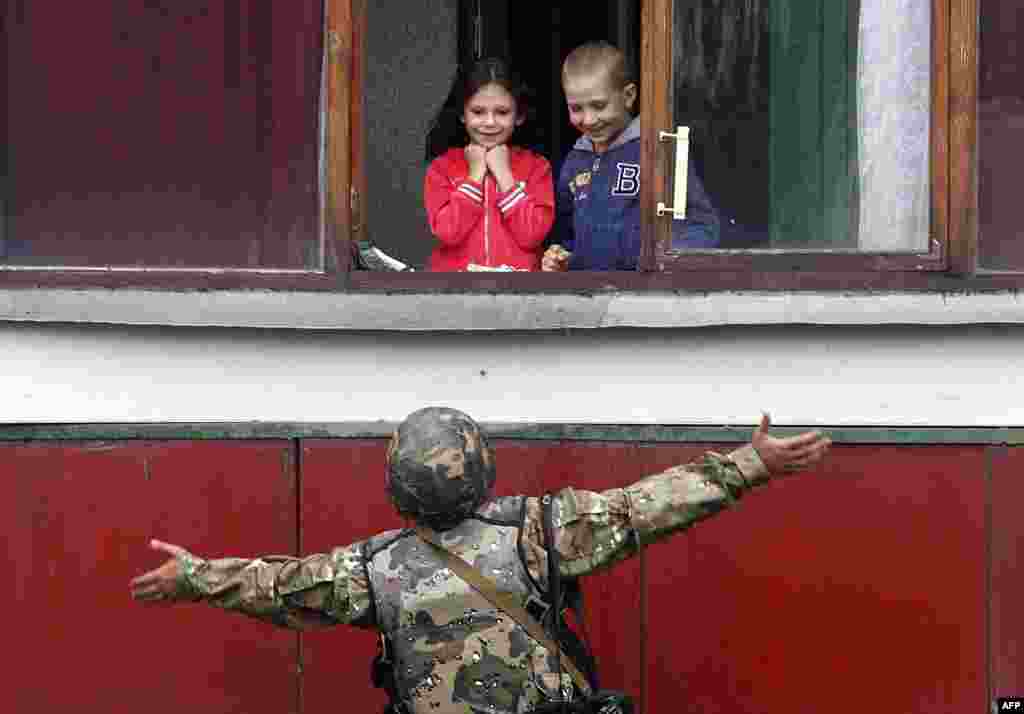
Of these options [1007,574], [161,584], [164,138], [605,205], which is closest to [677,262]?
[605,205]

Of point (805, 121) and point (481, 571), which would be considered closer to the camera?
point (481, 571)

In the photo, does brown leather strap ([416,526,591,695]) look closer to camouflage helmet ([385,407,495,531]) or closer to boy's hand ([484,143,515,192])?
camouflage helmet ([385,407,495,531])

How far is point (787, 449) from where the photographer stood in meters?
5.12

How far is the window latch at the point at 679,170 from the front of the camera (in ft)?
20.7

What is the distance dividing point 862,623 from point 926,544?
27 cm

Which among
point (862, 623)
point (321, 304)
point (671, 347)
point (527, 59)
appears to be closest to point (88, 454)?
A: point (321, 304)

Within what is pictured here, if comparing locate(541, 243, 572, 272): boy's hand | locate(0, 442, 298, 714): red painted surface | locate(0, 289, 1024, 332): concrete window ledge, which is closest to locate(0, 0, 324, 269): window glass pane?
locate(0, 289, 1024, 332): concrete window ledge

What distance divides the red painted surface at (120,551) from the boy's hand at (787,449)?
1.63 metres

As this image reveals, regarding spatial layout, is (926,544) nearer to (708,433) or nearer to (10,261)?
(708,433)

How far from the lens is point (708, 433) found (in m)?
6.26

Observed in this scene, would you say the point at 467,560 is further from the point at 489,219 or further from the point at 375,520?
the point at 489,219

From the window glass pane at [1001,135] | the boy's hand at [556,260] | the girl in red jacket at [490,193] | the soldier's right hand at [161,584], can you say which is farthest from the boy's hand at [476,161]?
the soldier's right hand at [161,584]

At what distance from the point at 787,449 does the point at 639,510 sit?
1.17ft

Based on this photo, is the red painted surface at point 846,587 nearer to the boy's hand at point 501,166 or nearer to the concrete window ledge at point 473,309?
the concrete window ledge at point 473,309
